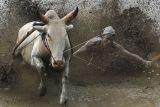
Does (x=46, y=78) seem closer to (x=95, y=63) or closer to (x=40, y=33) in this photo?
(x=40, y=33)

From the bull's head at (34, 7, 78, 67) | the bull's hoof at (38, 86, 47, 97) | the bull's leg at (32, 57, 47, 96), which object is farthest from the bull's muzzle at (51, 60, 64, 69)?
the bull's hoof at (38, 86, 47, 97)

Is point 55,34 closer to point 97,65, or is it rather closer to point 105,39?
point 105,39

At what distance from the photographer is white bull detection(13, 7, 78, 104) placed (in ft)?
33.4

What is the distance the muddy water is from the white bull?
0.29m

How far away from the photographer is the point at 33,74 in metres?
11.7

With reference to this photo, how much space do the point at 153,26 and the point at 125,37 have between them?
104 centimetres

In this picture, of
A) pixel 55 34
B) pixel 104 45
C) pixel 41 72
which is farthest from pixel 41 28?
pixel 104 45

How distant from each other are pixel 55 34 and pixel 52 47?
0.22m

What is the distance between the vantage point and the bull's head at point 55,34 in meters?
10.1

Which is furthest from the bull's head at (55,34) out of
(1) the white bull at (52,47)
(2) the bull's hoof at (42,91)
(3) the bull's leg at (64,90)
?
(2) the bull's hoof at (42,91)

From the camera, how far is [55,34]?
10312 millimetres

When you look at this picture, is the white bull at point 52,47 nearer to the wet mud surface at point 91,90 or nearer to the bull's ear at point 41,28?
the bull's ear at point 41,28

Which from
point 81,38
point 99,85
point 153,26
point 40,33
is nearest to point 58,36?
point 40,33

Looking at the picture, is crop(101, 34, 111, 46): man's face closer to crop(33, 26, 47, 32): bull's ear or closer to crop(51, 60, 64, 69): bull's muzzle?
crop(33, 26, 47, 32): bull's ear
